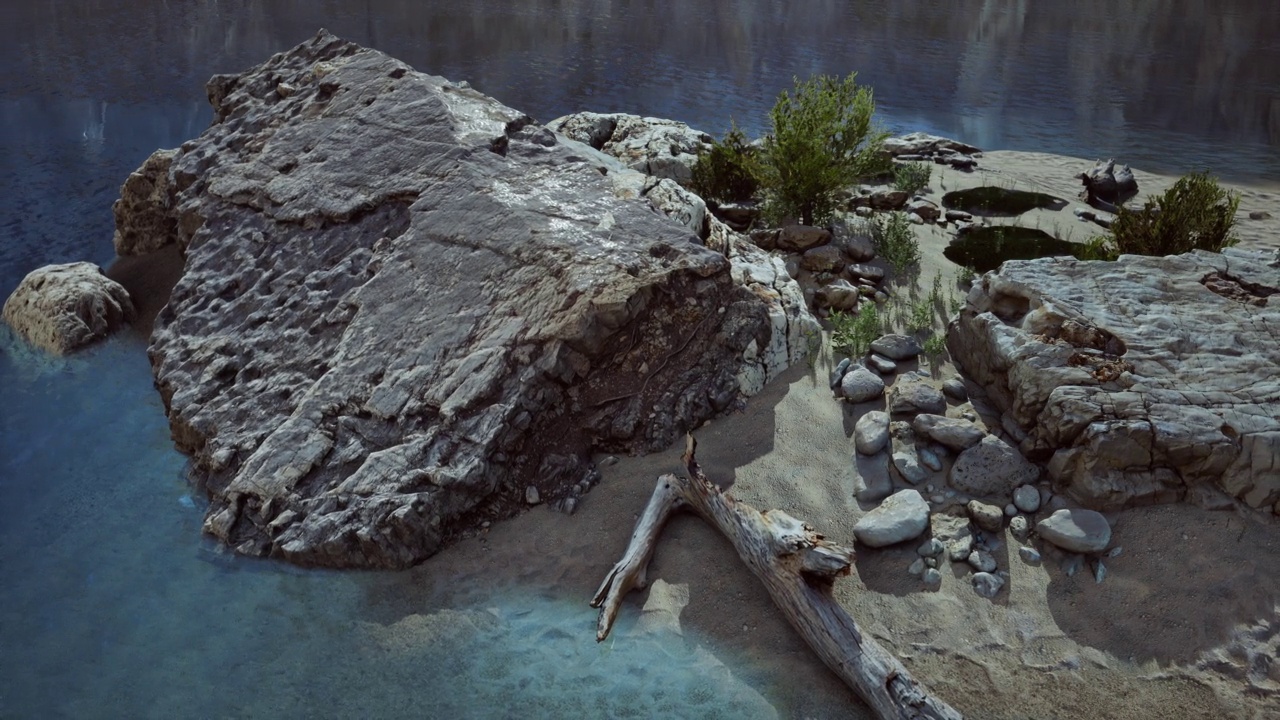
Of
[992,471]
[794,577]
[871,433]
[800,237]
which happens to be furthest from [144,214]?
[992,471]

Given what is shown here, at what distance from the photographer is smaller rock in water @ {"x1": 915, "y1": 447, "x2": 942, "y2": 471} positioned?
26.2 feet

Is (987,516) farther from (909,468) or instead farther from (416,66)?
(416,66)

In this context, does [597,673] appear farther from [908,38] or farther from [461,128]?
[908,38]

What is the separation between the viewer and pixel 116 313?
11391mm

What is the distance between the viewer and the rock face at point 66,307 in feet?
35.8

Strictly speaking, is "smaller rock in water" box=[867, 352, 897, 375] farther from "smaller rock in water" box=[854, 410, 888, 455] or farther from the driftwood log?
the driftwood log

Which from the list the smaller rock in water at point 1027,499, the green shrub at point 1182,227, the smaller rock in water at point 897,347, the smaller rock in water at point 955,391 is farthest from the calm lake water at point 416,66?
the green shrub at point 1182,227

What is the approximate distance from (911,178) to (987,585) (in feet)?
26.6

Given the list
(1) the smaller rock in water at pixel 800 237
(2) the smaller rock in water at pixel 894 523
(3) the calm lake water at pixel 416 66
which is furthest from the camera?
(1) the smaller rock in water at pixel 800 237

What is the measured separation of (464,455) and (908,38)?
2726 centimetres

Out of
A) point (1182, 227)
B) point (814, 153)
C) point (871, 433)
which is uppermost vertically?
point (814, 153)

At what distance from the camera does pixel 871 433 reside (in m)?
8.23

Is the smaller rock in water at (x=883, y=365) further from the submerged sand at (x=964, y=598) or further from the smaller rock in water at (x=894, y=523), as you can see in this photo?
the smaller rock in water at (x=894, y=523)

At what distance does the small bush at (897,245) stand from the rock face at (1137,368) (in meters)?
2.01
